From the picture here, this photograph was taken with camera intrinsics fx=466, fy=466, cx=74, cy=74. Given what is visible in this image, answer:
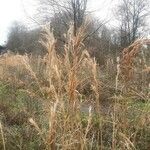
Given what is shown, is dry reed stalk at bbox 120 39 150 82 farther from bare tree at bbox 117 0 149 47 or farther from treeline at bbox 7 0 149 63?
bare tree at bbox 117 0 149 47

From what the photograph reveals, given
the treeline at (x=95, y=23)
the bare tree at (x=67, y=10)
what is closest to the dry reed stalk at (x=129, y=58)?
the treeline at (x=95, y=23)

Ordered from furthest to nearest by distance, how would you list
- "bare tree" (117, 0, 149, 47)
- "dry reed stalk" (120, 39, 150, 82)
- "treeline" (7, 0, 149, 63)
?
"bare tree" (117, 0, 149, 47)
"treeline" (7, 0, 149, 63)
"dry reed stalk" (120, 39, 150, 82)

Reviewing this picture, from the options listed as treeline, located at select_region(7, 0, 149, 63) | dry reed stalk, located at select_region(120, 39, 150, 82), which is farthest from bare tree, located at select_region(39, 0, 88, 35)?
dry reed stalk, located at select_region(120, 39, 150, 82)

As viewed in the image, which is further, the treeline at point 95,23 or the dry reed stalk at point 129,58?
the treeline at point 95,23

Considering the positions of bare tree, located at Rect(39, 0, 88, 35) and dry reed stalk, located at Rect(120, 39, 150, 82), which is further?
bare tree, located at Rect(39, 0, 88, 35)

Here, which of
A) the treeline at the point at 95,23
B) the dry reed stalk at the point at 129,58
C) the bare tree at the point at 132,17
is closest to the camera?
the dry reed stalk at the point at 129,58

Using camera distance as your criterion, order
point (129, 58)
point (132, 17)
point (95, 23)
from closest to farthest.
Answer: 1. point (129, 58)
2. point (95, 23)
3. point (132, 17)

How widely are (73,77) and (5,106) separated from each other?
415cm

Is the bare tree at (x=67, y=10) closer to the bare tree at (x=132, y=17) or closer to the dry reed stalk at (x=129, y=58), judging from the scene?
the bare tree at (x=132, y=17)

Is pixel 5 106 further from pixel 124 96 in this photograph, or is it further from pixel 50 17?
pixel 50 17

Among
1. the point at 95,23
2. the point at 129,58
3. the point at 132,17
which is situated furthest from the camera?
the point at 132,17

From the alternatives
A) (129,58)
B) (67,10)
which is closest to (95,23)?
(67,10)

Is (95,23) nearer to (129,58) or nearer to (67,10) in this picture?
(67,10)

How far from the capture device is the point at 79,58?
2662 millimetres
